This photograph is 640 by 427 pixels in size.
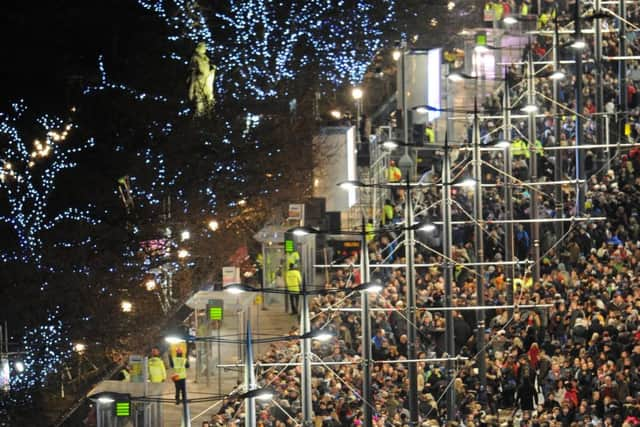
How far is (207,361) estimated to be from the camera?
49.8 meters

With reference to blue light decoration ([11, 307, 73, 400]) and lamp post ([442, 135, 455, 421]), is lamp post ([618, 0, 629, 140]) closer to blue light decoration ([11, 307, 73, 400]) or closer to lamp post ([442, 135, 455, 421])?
lamp post ([442, 135, 455, 421])

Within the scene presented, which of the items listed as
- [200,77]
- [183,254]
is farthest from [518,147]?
[200,77]

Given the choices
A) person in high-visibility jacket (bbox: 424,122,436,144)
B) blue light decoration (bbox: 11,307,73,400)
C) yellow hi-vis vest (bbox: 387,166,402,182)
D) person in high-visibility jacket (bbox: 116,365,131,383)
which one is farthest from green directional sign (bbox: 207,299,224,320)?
person in high-visibility jacket (bbox: 424,122,436,144)

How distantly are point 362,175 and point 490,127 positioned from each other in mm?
4534

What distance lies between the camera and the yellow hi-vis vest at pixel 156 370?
47.5 meters

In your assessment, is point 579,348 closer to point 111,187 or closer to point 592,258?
point 592,258

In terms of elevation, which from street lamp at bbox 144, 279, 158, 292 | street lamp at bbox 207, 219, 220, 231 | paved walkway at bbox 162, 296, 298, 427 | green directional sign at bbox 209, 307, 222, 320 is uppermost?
street lamp at bbox 207, 219, 220, 231

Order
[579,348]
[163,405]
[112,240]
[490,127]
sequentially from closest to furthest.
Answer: [579,348]
[163,405]
[112,240]
[490,127]

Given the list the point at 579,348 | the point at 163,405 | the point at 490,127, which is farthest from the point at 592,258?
the point at 490,127

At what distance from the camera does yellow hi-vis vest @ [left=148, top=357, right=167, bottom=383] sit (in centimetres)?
4750

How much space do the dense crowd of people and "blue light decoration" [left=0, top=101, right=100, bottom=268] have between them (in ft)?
21.6

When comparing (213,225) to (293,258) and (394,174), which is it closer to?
(394,174)

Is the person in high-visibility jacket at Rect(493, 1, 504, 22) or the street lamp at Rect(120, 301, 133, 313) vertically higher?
the person in high-visibility jacket at Rect(493, 1, 504, 22)

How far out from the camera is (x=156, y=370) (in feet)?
157
